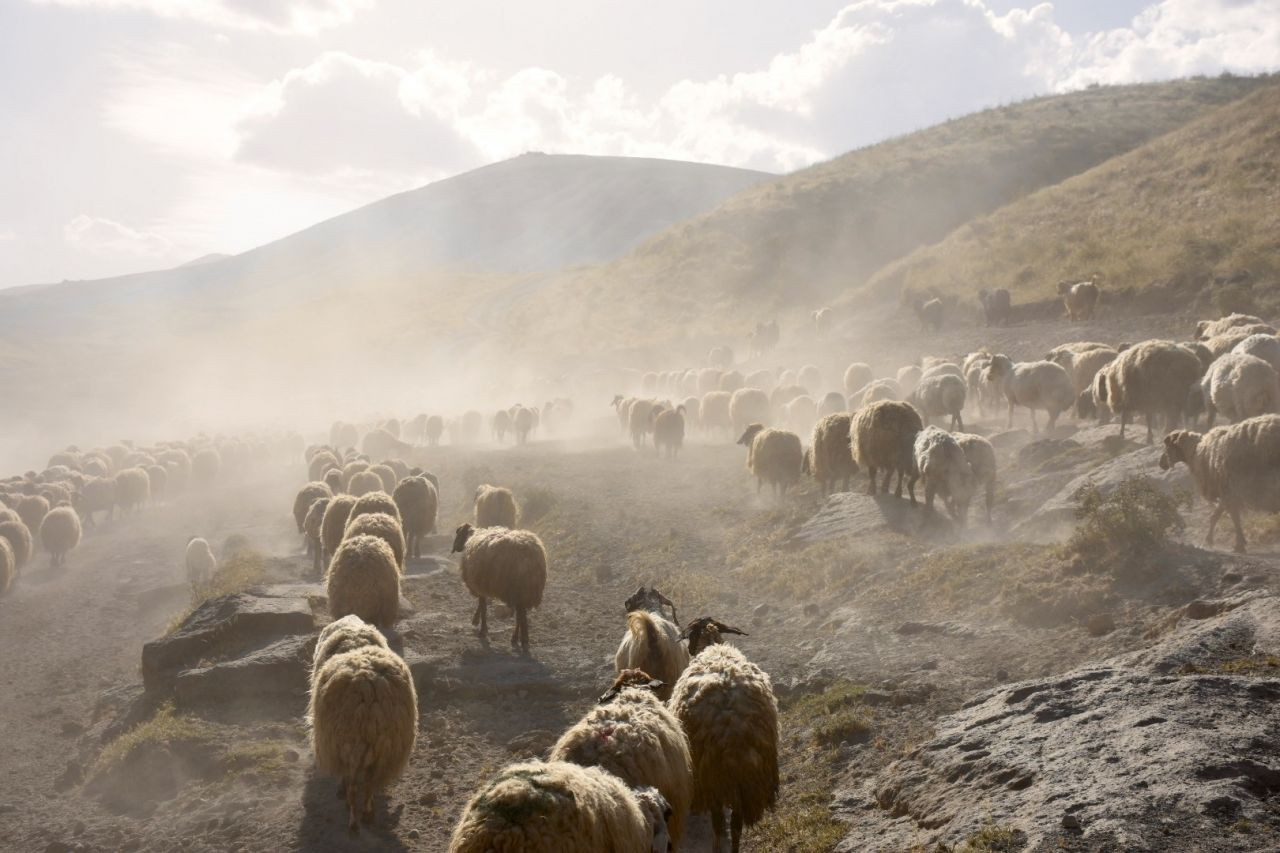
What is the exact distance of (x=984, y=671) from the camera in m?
9.83

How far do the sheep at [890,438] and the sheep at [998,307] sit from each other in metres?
21.8

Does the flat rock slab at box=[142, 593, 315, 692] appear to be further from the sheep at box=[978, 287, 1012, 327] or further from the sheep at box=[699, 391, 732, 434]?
the sheep at box=[978, 287, 1012, 327]

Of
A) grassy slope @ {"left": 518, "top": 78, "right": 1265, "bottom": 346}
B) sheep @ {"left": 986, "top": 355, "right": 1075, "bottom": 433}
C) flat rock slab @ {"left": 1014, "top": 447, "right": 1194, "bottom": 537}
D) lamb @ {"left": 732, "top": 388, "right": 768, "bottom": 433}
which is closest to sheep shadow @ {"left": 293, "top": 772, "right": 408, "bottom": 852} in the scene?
flat rock slab @ {"left": 1014, "top": 447, "right": 1194, "bottom": 537}

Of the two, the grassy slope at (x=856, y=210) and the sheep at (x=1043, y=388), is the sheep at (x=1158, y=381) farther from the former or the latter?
the grassy slope at (x=856, y=210)

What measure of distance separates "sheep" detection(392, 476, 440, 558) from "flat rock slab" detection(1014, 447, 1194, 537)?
509 inches

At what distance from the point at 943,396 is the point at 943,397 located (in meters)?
0.03

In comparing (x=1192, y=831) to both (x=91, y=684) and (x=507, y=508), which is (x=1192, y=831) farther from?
(x=91, y=684)

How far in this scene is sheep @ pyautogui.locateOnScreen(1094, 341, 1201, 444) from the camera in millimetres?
17047

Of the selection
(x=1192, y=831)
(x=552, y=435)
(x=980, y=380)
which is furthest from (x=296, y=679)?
(x=552, y=435)

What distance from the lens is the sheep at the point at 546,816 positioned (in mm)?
5156

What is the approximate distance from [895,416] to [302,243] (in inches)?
7591

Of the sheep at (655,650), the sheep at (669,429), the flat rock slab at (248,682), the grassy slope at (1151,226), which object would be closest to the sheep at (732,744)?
the sheep at (655,650)

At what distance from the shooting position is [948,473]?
15.0m

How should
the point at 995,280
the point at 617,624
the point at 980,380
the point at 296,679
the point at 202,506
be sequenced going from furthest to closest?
the point at 995,280
the point at 202,506
the point at 980,380
the point at 617,624
the point at 296,679
